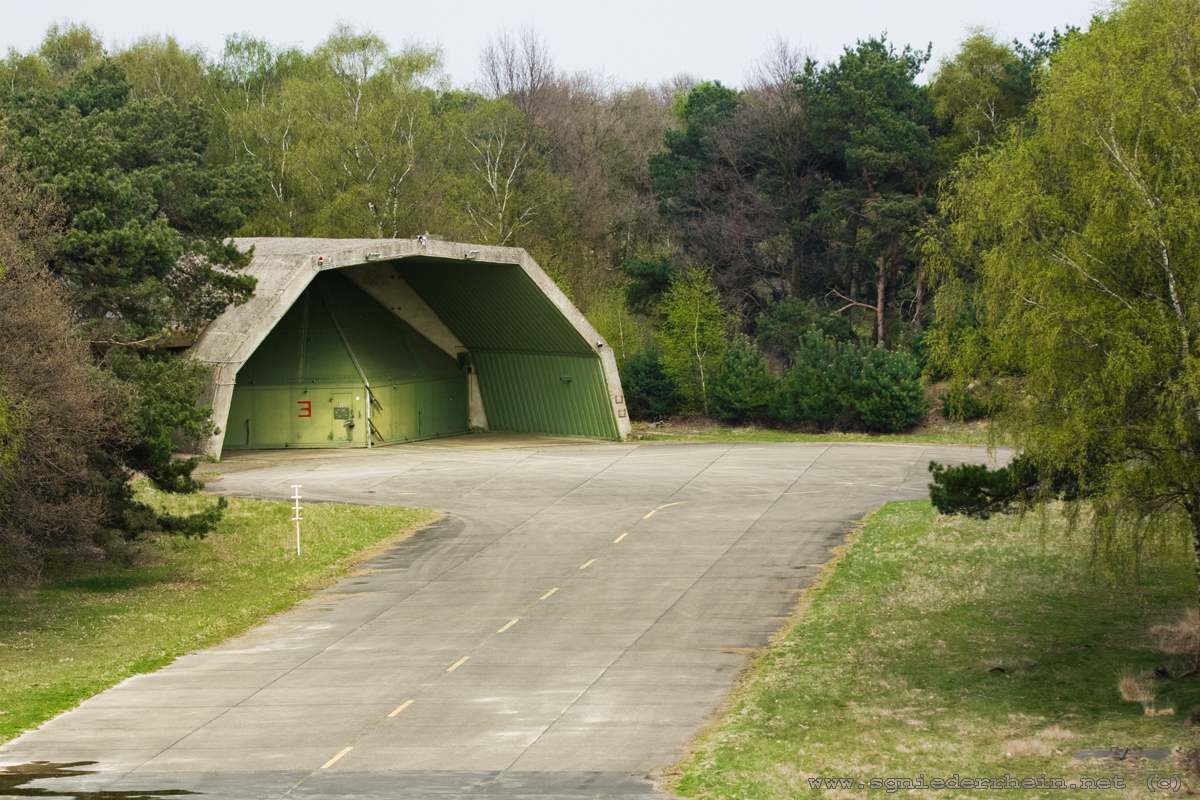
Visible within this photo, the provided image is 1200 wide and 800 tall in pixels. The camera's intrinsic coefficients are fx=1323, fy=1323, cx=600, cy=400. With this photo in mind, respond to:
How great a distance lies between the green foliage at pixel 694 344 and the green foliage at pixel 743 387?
59cm

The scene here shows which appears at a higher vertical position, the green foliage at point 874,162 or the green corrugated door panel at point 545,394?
the green foliage at point 874,162

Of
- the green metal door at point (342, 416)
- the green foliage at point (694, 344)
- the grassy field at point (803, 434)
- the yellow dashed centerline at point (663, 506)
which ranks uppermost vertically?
the green foliage at point (694, 344)

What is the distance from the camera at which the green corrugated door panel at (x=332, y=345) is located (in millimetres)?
45188

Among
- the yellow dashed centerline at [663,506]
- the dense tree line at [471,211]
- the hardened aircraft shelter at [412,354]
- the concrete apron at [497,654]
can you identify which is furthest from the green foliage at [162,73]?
A: the yellow dashed centerline at [663,506]

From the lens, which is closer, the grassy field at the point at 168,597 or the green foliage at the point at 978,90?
the grassy field at the point at 168,597

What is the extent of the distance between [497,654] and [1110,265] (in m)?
10.1

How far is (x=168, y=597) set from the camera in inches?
974

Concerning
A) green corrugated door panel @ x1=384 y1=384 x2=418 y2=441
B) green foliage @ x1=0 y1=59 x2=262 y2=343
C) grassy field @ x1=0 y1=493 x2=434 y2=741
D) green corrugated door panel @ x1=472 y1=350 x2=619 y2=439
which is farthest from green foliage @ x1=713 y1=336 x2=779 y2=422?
green foliage @ x1=0 y1=59 x2=262 y2=343

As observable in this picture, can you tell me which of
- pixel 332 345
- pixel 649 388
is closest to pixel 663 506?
pixel 332 345

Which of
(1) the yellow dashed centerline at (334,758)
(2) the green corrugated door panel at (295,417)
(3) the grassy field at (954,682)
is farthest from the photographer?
(2) the green corrugated door panel at (295,417)

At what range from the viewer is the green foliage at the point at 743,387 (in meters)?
49.7

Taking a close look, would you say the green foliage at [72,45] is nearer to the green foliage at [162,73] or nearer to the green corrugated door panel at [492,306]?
the green foliage at [162,73]

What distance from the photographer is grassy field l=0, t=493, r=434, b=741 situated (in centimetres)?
1892

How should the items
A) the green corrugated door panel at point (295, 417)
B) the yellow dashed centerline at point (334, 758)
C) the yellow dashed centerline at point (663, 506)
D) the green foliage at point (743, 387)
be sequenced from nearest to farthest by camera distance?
the yellow dashed centerline at point (334, 758) → the yellow dashed centerline at point (663, 506) → the green corrugated door panel at point (295, 417) → the green foliage at point (743, 387)
